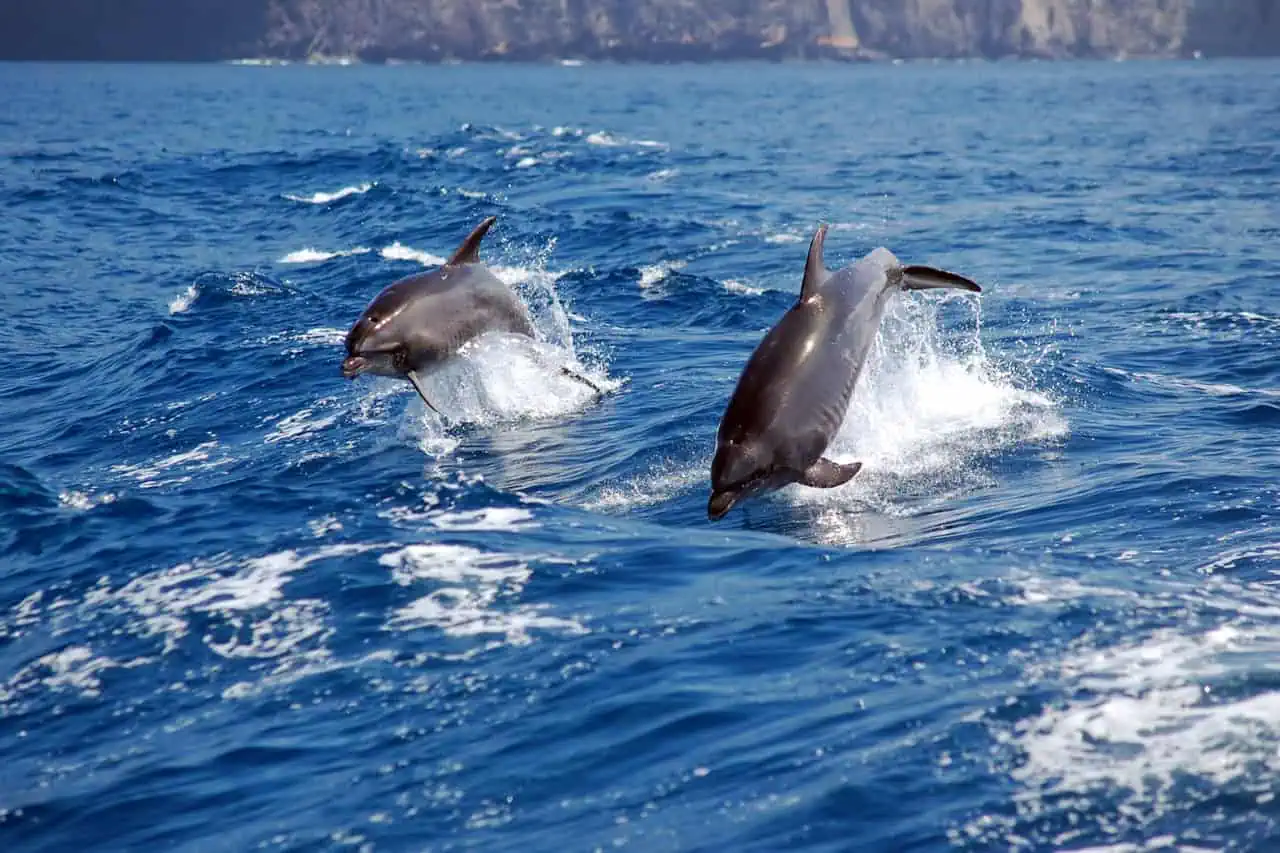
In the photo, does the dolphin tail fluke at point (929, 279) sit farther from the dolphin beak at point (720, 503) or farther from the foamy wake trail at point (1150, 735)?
the foamy wake trail at point (1150, 735)

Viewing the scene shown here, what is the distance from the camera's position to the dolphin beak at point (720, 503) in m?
10.3

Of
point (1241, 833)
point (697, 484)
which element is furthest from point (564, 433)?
point (1241, 833)

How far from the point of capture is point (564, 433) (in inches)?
549

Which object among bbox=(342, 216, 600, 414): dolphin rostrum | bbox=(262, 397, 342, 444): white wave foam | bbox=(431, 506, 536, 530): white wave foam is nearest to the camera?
bbox=(431, 506, 536, 530): white wave foam

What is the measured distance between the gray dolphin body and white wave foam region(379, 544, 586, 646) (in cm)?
160

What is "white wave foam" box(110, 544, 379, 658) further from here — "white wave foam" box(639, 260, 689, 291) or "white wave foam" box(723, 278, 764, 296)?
"white wave foam" box(639, 260, 689, 291)

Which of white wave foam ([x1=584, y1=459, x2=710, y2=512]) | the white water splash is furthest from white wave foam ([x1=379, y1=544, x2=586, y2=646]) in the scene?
the white water splash

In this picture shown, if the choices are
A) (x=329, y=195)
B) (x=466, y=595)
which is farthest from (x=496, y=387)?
(x=329, y=195)

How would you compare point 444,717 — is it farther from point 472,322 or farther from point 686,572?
point 472,322

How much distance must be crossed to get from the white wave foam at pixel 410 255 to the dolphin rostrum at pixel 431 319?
33.9ft

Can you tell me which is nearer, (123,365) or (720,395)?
(720,395)

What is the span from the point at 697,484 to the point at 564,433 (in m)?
2.39

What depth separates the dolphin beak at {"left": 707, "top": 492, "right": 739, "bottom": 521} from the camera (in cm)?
1030

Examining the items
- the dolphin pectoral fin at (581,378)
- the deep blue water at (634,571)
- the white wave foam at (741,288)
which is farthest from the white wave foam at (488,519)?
the white wave foam at (741,288)
